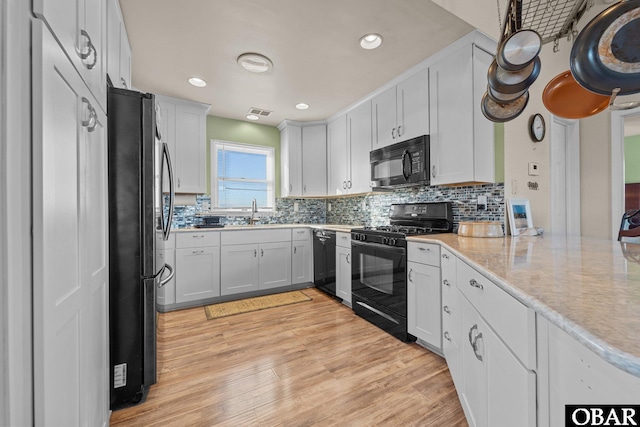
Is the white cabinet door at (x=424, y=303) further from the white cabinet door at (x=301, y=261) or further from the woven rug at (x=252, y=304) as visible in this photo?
the white cabinet door at (x=301, y=261)

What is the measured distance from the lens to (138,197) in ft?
5.13

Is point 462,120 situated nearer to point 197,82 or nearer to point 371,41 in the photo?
→ point 371,41

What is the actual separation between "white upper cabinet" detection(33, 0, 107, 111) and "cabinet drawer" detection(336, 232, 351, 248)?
244cm

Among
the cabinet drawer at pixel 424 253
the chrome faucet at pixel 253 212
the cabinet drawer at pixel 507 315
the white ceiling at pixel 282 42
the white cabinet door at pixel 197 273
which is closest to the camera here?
the cabinet drawer at pixel 507 315

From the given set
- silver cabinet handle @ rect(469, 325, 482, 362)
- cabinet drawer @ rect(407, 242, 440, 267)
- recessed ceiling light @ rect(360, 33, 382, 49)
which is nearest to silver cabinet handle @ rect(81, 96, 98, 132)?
silver cabinet handle @ rect(469, 325, 482, 362)

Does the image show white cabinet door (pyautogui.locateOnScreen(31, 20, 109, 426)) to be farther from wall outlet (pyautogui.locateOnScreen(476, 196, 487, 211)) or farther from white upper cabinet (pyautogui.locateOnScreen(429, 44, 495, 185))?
wall outlet (pyautogui.locateOnScreen(476, 196, 487, 211))

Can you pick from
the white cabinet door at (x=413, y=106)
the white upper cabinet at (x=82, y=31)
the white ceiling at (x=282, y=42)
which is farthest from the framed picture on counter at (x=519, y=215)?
the white upper cabinet at (x=82, y=31)

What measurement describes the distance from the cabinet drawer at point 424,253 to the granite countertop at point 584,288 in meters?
0.63

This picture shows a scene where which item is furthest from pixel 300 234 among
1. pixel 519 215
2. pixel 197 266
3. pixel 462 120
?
pixel 519 215

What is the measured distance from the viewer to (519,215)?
7.29 feet

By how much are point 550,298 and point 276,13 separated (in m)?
2.25

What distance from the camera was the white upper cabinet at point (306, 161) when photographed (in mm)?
4258
